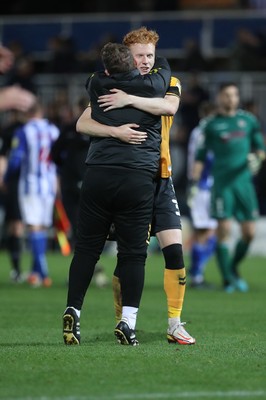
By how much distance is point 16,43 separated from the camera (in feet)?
89.2

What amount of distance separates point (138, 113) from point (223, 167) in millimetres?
6838

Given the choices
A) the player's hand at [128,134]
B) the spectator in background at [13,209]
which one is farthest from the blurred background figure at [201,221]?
the player's hand at [128,134]

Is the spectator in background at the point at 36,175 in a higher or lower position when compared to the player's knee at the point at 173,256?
lower

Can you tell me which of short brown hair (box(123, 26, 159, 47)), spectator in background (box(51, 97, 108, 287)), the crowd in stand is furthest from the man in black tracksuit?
the crowd in stand

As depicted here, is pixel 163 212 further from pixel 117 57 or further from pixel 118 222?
pixel 117 57

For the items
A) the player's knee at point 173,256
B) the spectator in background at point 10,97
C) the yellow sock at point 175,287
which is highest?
the spectator in background at point 10,97

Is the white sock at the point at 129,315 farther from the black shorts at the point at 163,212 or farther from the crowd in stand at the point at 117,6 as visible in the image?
the crowd in stand at the point at 117,6

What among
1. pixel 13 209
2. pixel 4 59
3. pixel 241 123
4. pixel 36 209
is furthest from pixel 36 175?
pixel 4 59

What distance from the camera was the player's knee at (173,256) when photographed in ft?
30.0

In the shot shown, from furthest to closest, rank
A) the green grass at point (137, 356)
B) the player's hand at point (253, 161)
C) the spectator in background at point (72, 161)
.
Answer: the spectator in background at point (72, 161), the player's hand at point (253, 161), the green grass at point (137, 356)

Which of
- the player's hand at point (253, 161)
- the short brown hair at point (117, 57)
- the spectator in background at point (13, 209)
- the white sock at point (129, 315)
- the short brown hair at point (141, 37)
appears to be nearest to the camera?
the short brown hair at point (117, 57)

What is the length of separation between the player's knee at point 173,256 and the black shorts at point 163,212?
149 mm

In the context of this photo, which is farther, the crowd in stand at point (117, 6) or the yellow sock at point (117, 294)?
the crowd in stand at point (117, 6)

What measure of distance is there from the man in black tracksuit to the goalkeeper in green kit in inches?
259
